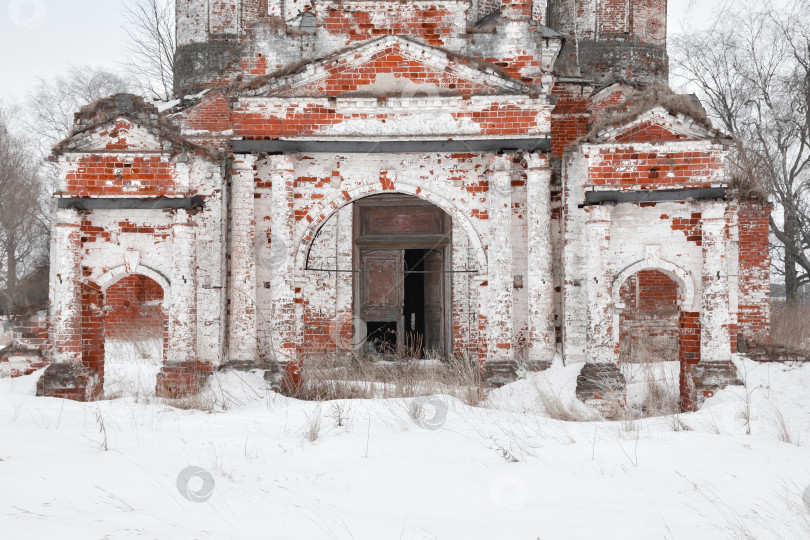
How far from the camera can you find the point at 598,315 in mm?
8328

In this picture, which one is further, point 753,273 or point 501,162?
point 753,273

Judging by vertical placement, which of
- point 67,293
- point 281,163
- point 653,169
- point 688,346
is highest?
point 281,163

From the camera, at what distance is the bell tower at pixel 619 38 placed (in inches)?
662

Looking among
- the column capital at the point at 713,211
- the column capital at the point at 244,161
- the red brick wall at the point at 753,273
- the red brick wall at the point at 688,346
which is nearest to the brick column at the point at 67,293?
the column capital at the point at 244,161

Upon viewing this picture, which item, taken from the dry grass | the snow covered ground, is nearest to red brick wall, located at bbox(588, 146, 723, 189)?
the snow covered ground

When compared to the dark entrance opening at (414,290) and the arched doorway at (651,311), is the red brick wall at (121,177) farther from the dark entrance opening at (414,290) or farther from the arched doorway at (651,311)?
the arched doorway at (651,311)

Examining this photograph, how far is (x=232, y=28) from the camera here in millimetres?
16859

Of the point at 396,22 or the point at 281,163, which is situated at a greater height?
the point at 396,22

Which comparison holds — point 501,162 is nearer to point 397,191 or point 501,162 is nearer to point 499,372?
point 397,191

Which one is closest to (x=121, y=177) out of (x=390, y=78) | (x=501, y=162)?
(x=390, y=78)

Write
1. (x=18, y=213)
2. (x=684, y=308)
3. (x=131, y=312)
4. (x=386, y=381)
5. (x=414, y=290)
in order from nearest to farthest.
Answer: (x=684, y=308), (x=386, y=381), (x=131, y=312), (x=414, y=290), (x=18, y=213)

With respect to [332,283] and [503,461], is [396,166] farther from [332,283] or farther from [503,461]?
[503,461]

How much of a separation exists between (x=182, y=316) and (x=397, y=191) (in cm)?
345

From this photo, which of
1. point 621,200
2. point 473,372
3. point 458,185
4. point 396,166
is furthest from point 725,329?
point 396,166
